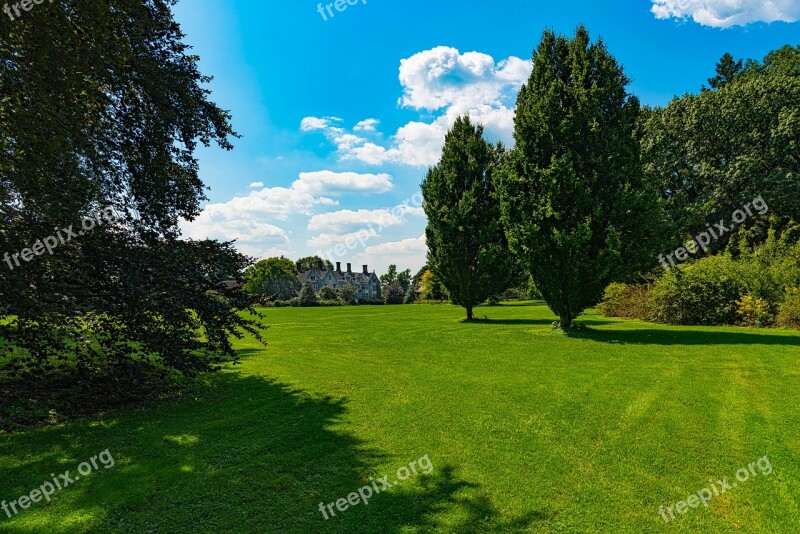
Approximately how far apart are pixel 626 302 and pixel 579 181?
13138 mm

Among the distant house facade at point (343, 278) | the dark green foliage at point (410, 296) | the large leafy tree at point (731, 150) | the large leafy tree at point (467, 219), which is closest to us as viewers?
the large leafy tree at point (467, 219)

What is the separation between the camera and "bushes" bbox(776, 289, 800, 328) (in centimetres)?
1648

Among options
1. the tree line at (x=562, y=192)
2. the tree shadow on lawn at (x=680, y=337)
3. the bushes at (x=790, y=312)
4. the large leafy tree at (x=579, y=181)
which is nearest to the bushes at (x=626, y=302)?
the tree line at (x=562, y=192)

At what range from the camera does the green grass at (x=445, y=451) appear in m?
4.03

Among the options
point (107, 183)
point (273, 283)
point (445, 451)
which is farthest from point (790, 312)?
point (273, 283)

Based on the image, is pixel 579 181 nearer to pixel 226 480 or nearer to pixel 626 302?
pixel 626 302

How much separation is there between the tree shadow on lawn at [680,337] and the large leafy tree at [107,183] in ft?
44.9

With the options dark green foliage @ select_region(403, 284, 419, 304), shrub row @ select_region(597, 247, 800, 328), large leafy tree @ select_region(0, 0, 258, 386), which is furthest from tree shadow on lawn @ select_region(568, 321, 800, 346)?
dark green foliage @ select_region(403, 284, 419, 304)

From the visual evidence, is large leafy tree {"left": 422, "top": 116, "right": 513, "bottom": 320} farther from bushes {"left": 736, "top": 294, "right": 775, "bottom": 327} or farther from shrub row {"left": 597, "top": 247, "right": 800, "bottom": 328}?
bushes {"left": 736, "top": 294, "right": 775, "bottom": 327}

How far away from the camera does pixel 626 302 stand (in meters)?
25.1

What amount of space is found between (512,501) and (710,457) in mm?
3046

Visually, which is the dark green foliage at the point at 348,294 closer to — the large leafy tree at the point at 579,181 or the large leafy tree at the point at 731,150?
the large leafy tree at the point at 731,150

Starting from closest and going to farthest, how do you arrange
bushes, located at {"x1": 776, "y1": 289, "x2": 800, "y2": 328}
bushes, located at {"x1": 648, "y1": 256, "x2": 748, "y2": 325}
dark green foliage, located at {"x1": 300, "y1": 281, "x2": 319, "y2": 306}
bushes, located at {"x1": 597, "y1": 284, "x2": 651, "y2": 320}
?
1. bushes, located at {"x1": 776, "y1": 289, "x2": 800, "y2": 328}
2. bushes, located at {"x1": 648, "y1": 256, "x2": 748, "y2": 325}
3. bushes, located at {"x1": 597, "y1": 284, "x2": 651, "y2": 320}
4. dark green foliage, located at {"x1": 300, "y1": 281, "x2": 319, "y2": 306}

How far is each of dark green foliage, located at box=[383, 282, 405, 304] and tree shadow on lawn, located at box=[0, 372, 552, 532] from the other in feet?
189
